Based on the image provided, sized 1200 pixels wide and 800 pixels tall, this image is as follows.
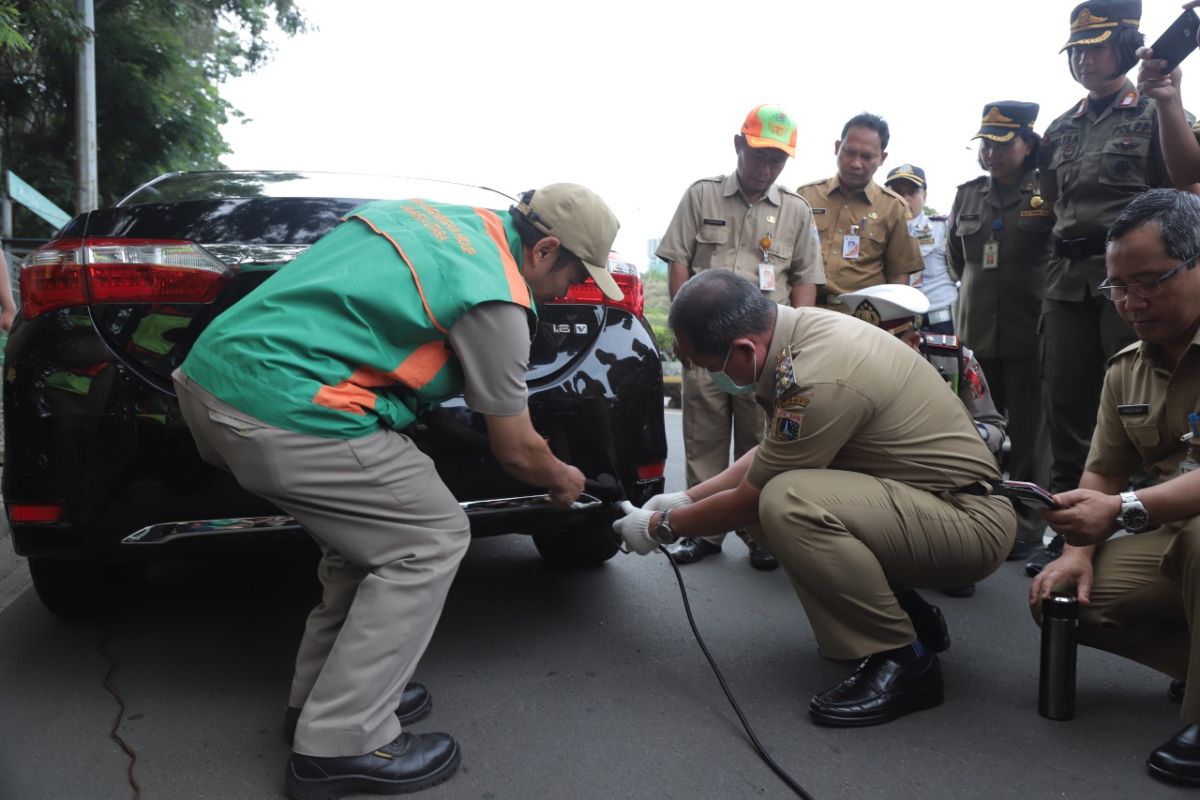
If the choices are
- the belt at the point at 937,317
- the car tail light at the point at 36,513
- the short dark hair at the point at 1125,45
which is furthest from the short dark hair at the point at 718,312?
the belt at the point at 937,317

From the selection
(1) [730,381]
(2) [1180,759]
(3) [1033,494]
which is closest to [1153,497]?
(3) [1033,494]

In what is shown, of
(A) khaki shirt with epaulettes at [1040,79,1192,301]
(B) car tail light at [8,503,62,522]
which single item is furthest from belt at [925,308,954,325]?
(B) car tail light at [8,503,62,522]

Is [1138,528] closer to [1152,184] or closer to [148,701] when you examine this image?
[1152,184]

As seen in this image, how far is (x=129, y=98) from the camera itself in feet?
35.0

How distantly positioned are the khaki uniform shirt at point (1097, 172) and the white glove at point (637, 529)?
203 centimetres

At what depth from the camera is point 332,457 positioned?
5.84 feet

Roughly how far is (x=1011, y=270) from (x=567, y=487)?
2672 millimetres

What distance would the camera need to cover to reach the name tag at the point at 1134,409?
2.33m

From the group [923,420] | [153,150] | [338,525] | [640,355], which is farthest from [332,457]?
[153,150]

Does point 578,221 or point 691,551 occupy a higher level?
point 578,221

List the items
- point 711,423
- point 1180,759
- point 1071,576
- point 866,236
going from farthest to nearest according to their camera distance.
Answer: point 866,236 < point 711,423 < point 1071,576 < point 1180,759

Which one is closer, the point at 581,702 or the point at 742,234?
the point at 581,702

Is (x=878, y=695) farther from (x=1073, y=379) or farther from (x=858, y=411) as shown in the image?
(x=1073, y=379)

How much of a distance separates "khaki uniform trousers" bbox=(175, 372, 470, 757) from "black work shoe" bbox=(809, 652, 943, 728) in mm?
998
